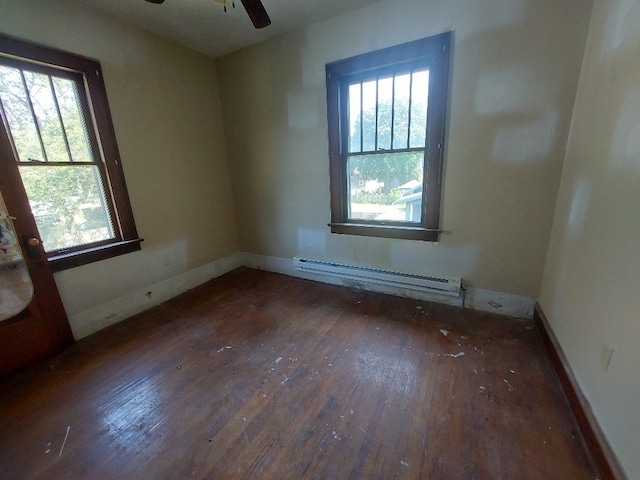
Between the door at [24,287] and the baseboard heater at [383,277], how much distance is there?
7.26 ft

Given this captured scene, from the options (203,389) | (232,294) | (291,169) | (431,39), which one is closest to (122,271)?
(232,294)

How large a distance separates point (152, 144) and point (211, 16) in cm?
131

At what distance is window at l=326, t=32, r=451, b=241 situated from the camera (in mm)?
2197

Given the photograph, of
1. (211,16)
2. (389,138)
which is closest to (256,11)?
(211,16)

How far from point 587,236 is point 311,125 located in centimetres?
241

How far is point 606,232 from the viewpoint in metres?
1.28

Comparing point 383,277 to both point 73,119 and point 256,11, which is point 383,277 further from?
point 73,119

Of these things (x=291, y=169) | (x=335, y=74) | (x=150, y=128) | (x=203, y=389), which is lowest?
(x=203, y=389)

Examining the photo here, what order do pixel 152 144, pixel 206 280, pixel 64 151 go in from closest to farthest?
pixel 64 151 < pixel 152 144 < pixel 206 280

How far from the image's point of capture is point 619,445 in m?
1.05

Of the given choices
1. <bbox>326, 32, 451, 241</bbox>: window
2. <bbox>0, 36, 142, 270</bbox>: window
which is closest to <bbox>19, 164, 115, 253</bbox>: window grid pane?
<bbox>0, 36, 142, 270</bbox>: window

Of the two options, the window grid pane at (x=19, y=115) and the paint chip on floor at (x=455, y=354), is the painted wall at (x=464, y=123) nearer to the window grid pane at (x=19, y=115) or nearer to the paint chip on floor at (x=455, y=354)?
the paint chip on floor at (x=455, y=354)

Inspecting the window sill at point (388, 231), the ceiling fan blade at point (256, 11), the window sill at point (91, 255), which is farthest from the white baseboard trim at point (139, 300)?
the ceiling fan blade at point (256, 11)

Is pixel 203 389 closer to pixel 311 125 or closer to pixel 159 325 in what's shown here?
pixel 159 325
